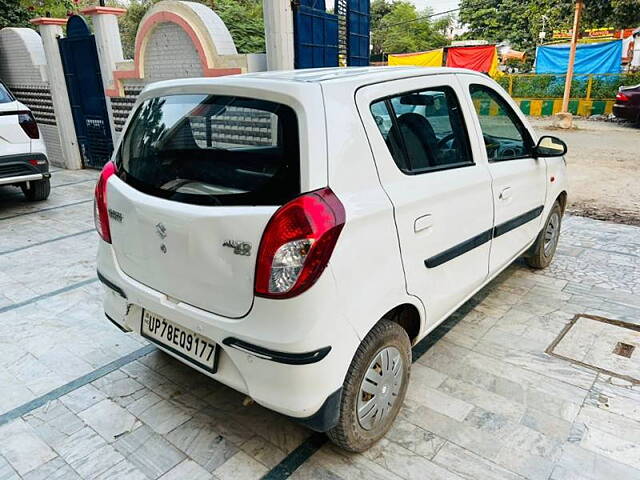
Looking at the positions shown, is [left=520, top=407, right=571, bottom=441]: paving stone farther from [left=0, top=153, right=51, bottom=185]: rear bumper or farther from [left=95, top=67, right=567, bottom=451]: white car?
[left=0, top=153, right=51, bottom=185]: rear bumper

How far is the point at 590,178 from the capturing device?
7.78 metres

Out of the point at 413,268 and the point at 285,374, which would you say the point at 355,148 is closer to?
the point at 413,268

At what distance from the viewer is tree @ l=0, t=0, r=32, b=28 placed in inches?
433

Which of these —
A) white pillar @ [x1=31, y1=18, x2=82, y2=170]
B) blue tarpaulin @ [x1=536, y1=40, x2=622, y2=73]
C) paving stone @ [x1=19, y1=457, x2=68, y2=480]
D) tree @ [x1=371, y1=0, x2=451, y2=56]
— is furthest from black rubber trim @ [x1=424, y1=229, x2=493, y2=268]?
tree @ [x1=371, y1=0, x2=451, y2=56]

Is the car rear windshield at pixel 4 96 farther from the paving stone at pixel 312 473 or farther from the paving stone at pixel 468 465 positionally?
the paving stone at pixel 468 465

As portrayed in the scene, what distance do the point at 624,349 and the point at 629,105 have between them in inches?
534

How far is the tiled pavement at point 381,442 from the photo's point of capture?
2.14m

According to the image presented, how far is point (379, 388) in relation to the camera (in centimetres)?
219

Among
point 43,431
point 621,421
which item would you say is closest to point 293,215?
point 43,431

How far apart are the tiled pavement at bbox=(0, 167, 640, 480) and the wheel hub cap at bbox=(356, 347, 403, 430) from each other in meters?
0.16

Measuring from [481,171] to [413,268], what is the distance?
869mm

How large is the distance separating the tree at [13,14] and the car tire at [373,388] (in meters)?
12.7

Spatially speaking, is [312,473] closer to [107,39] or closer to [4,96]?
[4,96]

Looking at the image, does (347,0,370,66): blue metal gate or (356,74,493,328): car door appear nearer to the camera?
(356,74,493,328): car door
